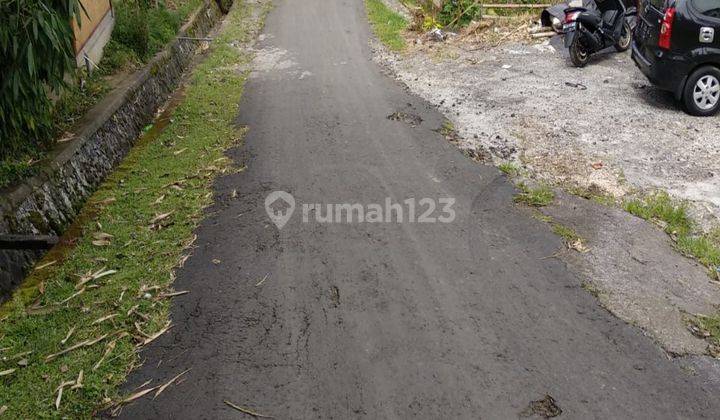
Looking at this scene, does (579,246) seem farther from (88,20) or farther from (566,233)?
(88,20)

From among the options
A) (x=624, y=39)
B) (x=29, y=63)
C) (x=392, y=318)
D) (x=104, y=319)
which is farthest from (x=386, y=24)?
(x=104, y=319)

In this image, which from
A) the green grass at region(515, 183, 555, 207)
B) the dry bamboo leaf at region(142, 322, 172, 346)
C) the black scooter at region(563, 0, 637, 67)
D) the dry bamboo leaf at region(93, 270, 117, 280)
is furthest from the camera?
the black scooter at region(563, 0, 637, 67)

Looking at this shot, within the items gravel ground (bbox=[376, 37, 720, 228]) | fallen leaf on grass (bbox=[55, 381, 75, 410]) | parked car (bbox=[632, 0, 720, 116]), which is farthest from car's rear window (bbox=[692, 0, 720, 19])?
fallen leaf on grass (bbox=[55, 381, 75, 410])

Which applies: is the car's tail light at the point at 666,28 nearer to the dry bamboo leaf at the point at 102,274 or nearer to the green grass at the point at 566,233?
the green grass at the point at 566,233

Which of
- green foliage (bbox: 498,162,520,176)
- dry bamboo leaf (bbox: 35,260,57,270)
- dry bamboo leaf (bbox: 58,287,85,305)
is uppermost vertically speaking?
dry bamboo leaf (bbox: 35,260,57,270)

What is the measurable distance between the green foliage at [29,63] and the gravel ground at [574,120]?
5256 millimetres

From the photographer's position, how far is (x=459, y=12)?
14.0 meters

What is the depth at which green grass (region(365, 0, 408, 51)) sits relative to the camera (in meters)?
13.4

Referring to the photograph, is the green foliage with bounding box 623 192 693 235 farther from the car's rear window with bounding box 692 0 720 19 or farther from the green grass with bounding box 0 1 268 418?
the green grass with bounding box 0 1 268 418

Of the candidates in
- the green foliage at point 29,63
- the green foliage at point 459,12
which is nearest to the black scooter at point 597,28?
the green foliage at point 459,12

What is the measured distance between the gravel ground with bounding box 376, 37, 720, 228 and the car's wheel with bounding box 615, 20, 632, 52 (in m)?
0.18

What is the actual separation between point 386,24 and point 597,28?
6.09m

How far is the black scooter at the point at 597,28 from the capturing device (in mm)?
10555

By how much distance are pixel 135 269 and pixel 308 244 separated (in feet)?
5.59
